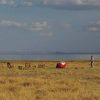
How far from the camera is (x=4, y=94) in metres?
21.8

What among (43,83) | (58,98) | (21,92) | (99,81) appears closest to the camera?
(58,98)

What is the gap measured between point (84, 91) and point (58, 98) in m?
2.98

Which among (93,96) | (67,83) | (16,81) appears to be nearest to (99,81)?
(67,83)

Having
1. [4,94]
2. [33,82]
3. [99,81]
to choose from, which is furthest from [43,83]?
[4,94]

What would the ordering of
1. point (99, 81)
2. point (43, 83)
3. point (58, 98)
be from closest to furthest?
point (58, 98) → point (43, 83) → point (99, 81)

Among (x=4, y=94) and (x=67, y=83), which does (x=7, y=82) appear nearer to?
(x=67, y=83)

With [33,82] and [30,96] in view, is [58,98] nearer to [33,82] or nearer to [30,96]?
[30,96]

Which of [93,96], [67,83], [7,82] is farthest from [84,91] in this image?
[7,82]

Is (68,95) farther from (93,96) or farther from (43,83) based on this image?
(43,83)

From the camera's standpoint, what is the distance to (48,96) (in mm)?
21859

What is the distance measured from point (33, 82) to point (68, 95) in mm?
6943

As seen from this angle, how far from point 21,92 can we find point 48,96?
5.72ft

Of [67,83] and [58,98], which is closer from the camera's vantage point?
[58,98]

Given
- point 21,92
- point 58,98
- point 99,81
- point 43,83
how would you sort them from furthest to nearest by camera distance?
point 99,81 < point 43,83 < point 21,92 < point 58,98
